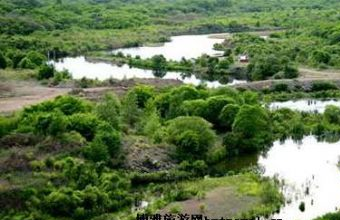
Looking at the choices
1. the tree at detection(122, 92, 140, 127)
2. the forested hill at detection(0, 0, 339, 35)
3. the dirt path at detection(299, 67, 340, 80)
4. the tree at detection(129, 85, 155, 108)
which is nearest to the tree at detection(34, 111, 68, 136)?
the tree at detection(122, 92, 140, 127)

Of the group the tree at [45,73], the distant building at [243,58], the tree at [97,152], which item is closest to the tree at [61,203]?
the tree at [97,152]

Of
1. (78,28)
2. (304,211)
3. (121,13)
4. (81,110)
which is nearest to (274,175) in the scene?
(304,211)

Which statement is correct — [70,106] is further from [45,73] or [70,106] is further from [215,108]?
[45,73]

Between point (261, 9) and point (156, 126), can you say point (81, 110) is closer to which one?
point (156, 126)

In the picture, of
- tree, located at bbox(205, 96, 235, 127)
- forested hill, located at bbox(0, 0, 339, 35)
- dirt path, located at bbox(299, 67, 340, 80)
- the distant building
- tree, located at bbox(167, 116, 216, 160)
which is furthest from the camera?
forested hill, located at bbox(0, 0, 339, 35)

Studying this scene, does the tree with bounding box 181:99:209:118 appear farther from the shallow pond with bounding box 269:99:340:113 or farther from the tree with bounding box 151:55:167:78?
the tree with bounding box 151:55:167:78

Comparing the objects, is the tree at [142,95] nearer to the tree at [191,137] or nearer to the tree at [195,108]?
the tree at [195,108]
